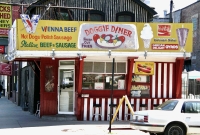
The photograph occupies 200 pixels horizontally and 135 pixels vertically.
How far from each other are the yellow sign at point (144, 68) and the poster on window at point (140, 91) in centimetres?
71

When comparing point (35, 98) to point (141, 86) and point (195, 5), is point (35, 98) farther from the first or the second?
point (195, 5)

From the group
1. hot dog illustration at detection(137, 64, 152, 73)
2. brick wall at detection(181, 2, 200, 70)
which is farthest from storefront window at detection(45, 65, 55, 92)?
brick wall at detection(181, 2, 200, 70)

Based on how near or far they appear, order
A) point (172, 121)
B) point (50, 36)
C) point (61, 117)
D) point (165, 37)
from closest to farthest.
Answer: point (172, 121) < point (50, 36) < point (165, 37) < point (61, 117)

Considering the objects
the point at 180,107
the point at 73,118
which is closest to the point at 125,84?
the point at 73,118

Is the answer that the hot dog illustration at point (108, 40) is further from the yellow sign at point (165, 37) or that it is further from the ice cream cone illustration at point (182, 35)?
the ice cream cone illustration at point (182, 35)

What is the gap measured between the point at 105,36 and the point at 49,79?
3.45 m

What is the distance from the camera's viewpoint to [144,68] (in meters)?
18.5

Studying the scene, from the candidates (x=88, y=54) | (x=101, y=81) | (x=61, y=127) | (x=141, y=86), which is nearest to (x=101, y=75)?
(x=101, y=81)

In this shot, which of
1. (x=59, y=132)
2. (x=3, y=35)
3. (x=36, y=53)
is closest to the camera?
(x=59, y=132)

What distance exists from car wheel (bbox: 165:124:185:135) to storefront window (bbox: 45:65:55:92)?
741cm

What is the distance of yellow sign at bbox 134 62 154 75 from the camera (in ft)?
60.5

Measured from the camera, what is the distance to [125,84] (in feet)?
61.1

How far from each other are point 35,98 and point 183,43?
26.8ft

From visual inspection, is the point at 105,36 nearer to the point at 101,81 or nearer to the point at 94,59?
the point at 94,59
